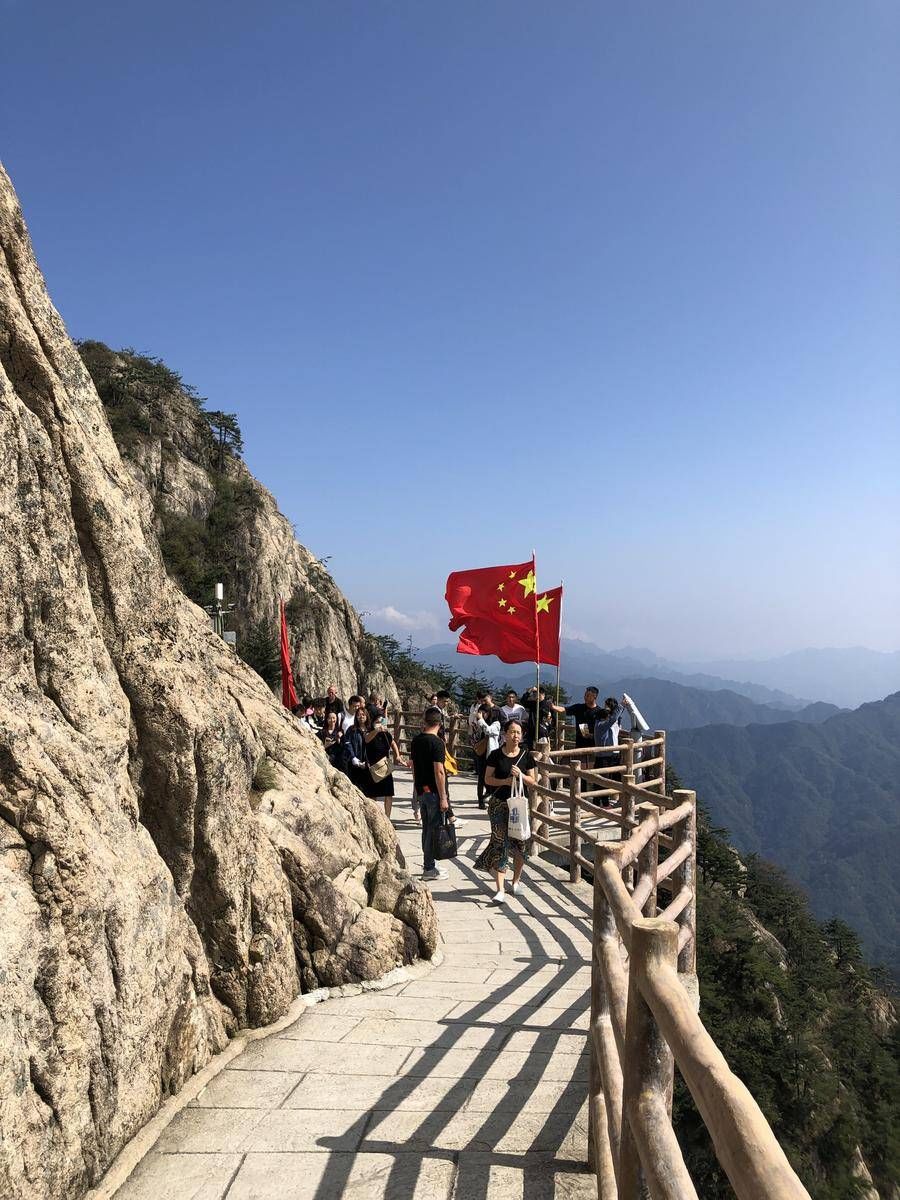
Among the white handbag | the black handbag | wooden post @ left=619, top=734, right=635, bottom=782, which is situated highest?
wooden post @ left=619, top=734, right=635, bottom=782

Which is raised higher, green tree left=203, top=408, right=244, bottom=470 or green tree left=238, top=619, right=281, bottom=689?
green tree left=203, top=408, right=244, bottom=470

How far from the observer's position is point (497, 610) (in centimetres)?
1367

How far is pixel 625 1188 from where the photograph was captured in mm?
2654

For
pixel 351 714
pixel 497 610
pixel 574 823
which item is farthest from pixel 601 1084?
pixel 497 610

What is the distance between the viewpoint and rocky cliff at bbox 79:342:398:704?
38688mm

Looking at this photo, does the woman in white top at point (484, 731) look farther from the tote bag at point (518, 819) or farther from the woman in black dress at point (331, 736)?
the tote bag at point (518, 819)

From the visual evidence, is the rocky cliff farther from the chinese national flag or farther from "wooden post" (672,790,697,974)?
"wooden post" (672,790,697,974)

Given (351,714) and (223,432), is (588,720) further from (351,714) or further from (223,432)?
(223,432)

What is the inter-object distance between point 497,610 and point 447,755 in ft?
13.9

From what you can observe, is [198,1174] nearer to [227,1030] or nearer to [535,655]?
[227,1030]

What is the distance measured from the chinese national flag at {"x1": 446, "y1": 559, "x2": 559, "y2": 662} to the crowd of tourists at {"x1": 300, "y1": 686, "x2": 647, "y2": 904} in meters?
0.88

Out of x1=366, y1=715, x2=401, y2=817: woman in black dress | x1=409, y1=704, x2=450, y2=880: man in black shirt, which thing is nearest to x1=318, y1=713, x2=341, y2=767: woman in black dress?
x1=366, y1=715, x2=401, y2=817: woman in black dress

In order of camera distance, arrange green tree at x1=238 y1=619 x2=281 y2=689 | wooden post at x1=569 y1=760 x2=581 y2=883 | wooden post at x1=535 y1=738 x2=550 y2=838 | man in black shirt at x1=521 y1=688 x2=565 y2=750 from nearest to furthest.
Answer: wooden post at x1=569 y1=760 x2=581 y2=883 → wooden post at x1=535 y1=738 x2=550 y2=838 → man in black shirt at x1=521 y1=688 x2=565 y2=750 → green tree at x1=238 y1=619 x2=281 y2=689

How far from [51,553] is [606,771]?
822cm
